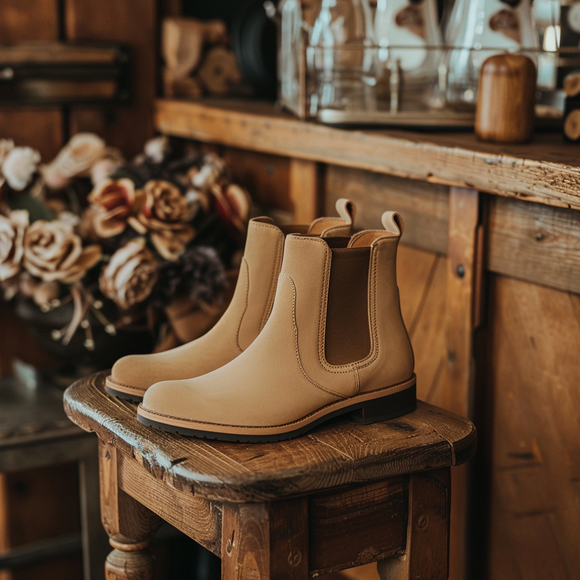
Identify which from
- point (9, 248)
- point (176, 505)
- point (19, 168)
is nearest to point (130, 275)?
point (9, 248)

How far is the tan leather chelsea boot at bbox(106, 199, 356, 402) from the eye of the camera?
2.98ft

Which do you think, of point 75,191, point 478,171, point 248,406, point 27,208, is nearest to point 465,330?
Result: point 478,171

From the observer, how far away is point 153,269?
4.51 ft

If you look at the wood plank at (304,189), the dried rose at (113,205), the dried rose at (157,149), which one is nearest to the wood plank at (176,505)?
the dried rose at (113,205)

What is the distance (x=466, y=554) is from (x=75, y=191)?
3.57ft

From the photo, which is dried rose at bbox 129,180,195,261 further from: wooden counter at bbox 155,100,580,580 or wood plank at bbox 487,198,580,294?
wood plank at bbox 487,198,580,294

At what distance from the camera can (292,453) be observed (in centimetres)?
79

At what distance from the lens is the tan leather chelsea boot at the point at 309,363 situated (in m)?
0.80

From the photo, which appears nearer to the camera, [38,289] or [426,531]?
[426,531]

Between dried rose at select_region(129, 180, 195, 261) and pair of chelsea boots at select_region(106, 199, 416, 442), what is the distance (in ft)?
1.72

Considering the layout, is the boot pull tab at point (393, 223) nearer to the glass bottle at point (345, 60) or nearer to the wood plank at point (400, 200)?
the wood plank at point (400, 200)

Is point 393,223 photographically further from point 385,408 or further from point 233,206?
point 233,206

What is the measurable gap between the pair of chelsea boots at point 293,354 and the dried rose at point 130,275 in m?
0.44

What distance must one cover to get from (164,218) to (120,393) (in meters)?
0.57
